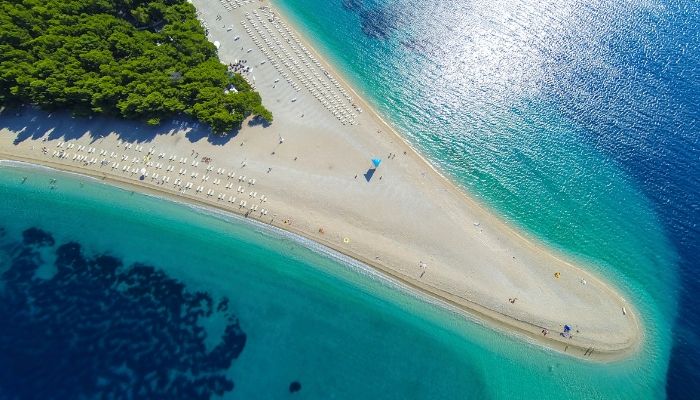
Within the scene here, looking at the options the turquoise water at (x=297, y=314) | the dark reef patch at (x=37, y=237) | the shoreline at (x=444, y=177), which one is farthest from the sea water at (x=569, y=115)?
the dark reef patch at (x=37, y=237)

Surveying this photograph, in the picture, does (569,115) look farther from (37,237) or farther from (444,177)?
(37,237)

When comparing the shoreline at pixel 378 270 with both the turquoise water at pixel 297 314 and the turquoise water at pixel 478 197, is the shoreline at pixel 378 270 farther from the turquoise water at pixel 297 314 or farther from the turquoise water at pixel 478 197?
the turquoise water at pixel 478 197

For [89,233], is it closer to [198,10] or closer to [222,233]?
[222,233]

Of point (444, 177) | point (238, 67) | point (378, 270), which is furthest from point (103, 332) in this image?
point (444, 177)

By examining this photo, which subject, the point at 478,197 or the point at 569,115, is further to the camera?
the point at 569,115

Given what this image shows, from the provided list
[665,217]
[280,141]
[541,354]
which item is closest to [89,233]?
[280,141]

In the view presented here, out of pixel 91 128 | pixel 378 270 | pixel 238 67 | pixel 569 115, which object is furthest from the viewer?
pixel 238 67

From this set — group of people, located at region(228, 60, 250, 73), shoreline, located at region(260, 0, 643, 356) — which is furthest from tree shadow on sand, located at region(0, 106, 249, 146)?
shoreline, located at region(260, 0, 643, 356)
